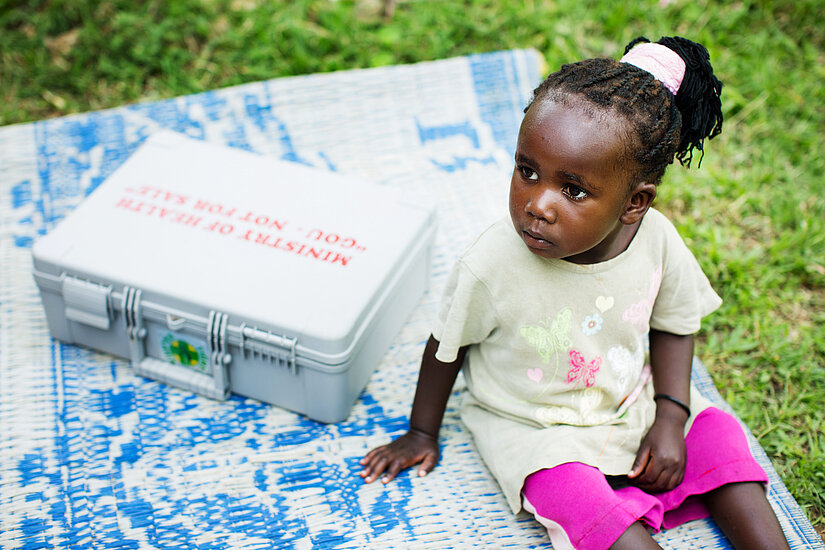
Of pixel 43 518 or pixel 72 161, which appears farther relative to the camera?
pixel 72 161

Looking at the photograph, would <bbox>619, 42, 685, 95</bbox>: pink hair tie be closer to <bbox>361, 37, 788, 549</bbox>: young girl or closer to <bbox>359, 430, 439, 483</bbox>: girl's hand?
<bbox>361, 37, 788, 549</bbox>: young girl

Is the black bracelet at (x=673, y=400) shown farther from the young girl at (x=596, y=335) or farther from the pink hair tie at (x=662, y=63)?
the pink hair tie at (x=662, y=63)

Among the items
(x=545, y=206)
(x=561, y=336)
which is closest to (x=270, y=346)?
(x=561, y=336)

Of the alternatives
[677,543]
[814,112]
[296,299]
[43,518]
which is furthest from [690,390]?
[814,112]

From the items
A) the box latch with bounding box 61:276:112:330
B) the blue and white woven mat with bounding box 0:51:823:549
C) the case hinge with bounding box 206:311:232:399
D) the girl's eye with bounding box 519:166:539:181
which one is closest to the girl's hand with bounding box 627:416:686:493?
the blue and white woven mat with bounding box 0:51:823:549

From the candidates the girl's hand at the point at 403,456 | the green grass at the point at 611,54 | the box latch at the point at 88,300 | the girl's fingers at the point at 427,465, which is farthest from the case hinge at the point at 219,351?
the green grass at the point at 611,54

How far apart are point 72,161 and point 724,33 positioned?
2470 millimetres

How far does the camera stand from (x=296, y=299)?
1.81 metres

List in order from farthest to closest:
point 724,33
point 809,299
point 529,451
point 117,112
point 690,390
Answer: point 724,33
point 117,112
point 809,299
point 690,390
point 529,451

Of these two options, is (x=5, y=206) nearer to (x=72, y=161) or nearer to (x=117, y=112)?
(x=72, y=161)

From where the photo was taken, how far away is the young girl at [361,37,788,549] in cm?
135

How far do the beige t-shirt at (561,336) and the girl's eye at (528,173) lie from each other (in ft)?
0.55

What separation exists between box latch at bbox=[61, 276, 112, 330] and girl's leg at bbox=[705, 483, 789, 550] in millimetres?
1364

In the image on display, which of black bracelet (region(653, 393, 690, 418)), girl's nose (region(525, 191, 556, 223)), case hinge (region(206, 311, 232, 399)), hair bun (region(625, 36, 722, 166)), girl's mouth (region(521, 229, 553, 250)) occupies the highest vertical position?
hair bun (region(625, 36, 722, 166))
